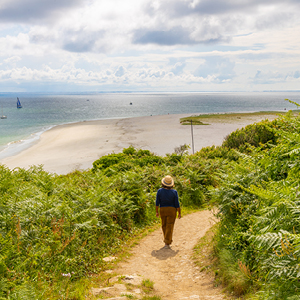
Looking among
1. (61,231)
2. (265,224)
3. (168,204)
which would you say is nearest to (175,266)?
(168,204)

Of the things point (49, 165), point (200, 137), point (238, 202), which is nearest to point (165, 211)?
point (238, 202)

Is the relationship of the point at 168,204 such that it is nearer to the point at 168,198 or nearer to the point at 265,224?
the point at 168,198

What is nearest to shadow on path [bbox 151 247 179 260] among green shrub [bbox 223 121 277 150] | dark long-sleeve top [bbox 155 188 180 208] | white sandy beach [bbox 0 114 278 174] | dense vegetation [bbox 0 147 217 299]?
dense vegetation [bbox 0 147 217 299]

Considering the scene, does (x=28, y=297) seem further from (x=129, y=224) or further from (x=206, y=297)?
(x=129, y=224)

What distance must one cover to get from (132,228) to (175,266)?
7.79 feet

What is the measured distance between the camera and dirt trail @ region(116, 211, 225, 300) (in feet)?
17.0

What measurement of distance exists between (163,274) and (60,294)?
7.86 feet

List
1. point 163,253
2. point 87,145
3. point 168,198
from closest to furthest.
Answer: point 163,253, point 168,198, point 87,145

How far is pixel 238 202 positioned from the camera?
5848 mm

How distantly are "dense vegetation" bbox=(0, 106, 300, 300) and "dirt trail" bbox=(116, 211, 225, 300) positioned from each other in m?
0.52

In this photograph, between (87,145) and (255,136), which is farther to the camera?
(87,145)

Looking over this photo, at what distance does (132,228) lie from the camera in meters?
8.62

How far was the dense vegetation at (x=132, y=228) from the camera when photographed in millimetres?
3535

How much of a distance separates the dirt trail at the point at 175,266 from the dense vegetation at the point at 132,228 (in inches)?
20.4
